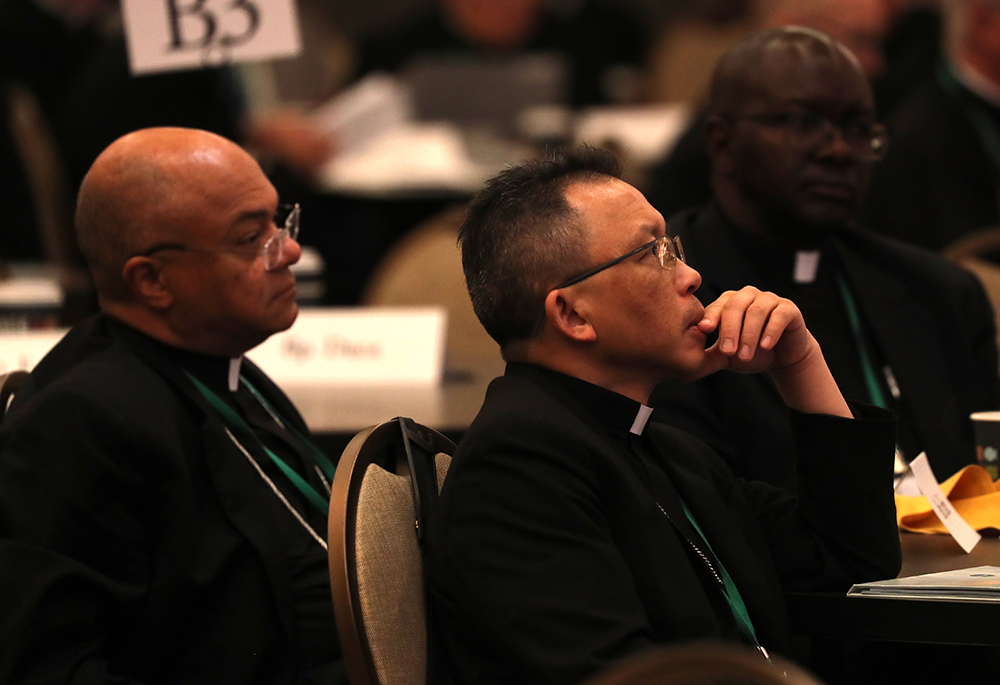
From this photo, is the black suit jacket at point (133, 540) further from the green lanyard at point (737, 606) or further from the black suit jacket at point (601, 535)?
the green lanyard at point (737, 606)

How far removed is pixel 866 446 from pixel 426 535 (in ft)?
2.21

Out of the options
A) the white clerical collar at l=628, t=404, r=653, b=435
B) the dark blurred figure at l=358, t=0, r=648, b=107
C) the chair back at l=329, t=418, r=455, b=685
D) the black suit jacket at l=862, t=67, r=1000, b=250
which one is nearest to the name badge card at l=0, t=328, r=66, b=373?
the chair back at l=329, t=418, r=455, b=685

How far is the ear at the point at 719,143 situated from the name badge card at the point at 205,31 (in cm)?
92

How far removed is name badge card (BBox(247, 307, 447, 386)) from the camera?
11.3 ft

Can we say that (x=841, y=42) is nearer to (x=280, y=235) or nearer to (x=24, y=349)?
(x=280, y=235)

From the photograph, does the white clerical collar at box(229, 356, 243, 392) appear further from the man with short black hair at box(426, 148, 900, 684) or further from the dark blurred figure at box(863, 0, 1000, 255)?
the dark blurred figure at box(863, 0, 1000, 255)

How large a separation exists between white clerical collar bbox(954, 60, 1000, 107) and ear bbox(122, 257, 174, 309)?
3.73 m

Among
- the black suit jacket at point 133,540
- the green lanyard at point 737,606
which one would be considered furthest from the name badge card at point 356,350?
the green lanyard at point 737,606

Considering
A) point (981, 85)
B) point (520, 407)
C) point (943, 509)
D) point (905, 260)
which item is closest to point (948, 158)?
point (981, 85)

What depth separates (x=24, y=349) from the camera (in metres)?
3.09

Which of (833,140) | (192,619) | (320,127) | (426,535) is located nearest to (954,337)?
(833,140)

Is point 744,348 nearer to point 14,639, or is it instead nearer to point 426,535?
point 426,535

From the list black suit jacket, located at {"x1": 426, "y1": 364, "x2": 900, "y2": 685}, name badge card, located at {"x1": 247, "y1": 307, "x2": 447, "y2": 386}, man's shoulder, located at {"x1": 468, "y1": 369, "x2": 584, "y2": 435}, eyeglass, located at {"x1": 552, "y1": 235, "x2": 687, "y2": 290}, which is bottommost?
name badge card, located at {"x1": 247, "y1": 307, "x2": 447, "y2": 386}

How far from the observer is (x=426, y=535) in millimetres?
1829
